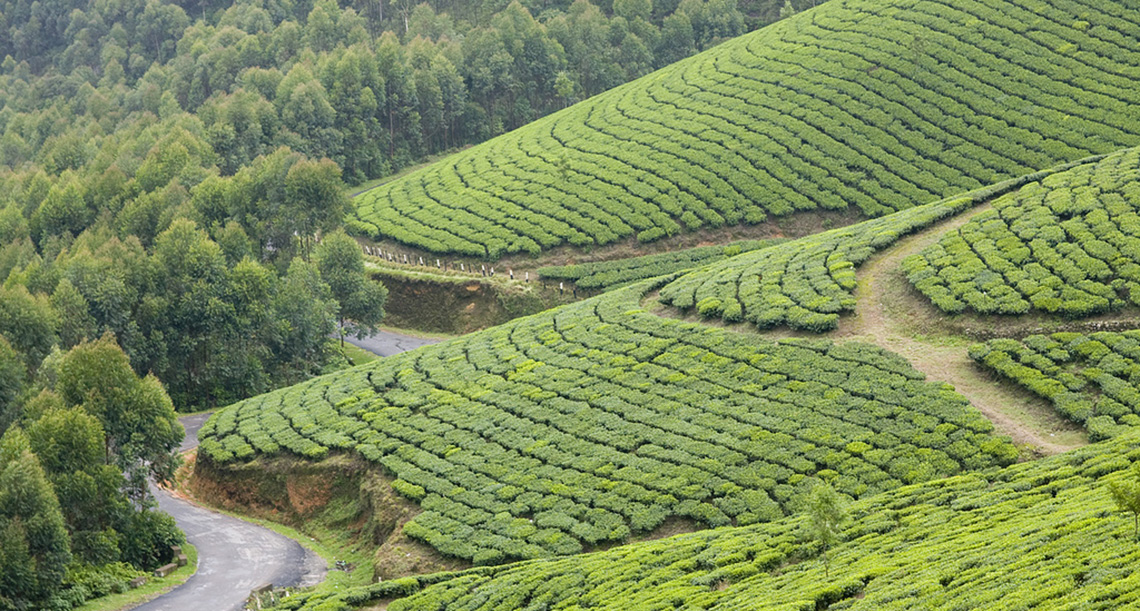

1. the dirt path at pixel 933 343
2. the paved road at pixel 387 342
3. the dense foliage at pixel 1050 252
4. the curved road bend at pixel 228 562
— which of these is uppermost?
the dense foliage at pixel 1050 252

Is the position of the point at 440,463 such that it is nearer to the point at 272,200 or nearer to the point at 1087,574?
the point at 1087,574

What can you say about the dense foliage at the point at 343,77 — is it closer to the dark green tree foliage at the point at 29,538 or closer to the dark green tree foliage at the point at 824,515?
the dark green tree foliage at the point at 29,538

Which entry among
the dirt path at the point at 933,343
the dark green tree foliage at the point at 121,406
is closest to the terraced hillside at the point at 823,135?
the dirt path at the point at 933,343

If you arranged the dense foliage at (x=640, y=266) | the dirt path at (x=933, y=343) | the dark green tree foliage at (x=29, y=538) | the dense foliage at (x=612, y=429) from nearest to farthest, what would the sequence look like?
the dark green tree foliage at (x=29, y=538)
the dirt path at (x=933, y=343)
the dense foliage at (x=612, y=429)
the dense foliage at (x=640, y=266)

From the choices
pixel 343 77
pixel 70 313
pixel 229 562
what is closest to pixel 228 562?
pixel 229 562

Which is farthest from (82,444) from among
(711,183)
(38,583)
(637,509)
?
(711,183)

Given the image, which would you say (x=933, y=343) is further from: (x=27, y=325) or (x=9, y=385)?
(x=27, y=325)
